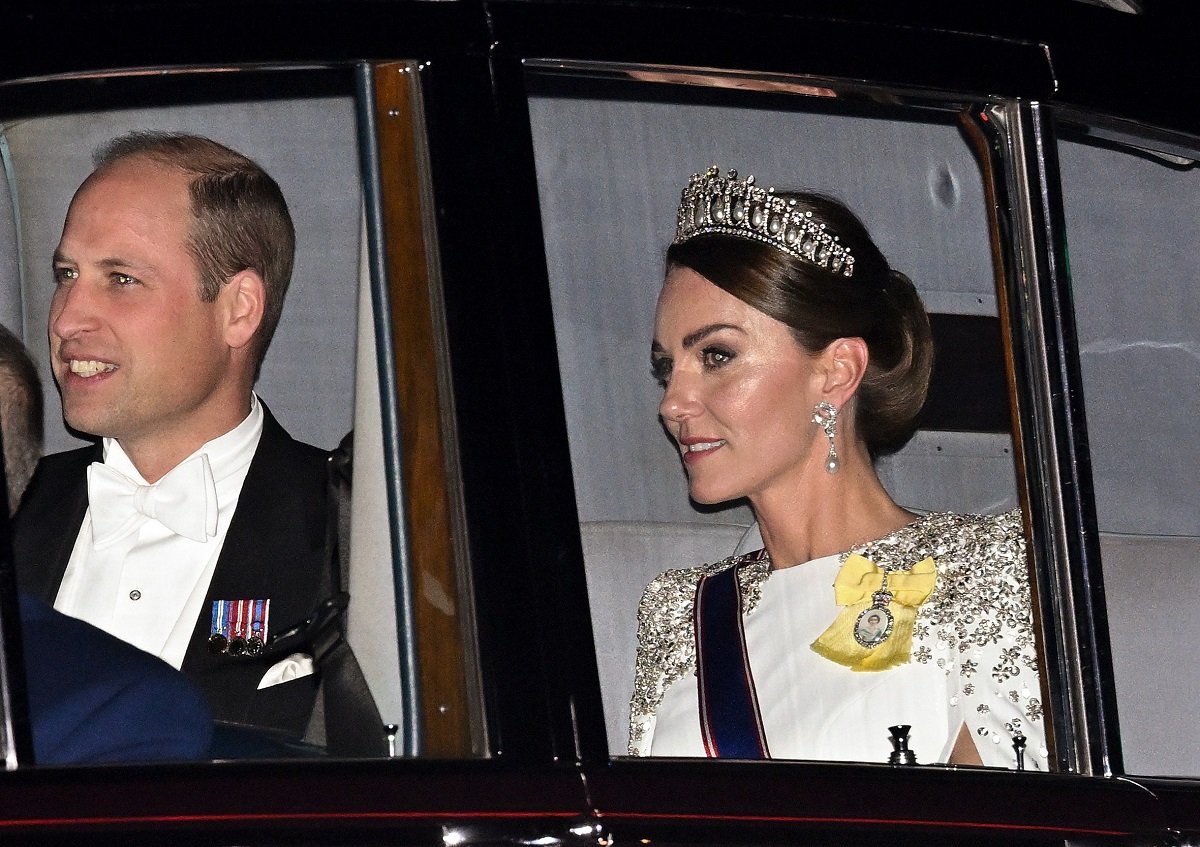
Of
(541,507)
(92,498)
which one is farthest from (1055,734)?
(92,498)

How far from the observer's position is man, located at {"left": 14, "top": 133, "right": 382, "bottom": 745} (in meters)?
2.06

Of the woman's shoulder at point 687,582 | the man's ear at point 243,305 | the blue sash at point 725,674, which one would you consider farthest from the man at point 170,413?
the blue sash at point 725,674

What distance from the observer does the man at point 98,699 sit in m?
1.54

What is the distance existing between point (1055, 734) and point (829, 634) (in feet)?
2.02

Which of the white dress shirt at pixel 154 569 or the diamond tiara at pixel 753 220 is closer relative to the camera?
the white dress shirt at pixel 154 569

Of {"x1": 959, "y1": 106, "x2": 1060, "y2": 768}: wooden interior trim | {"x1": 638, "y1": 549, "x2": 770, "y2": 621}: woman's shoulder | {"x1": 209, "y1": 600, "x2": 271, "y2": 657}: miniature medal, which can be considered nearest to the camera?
{"x1": 959, "y1": 106, "x2": 1060, "y2": 768}: wooden interior trim

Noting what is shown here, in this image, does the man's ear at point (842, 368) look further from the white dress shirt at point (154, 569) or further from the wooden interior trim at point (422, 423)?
the wooden interior trim at point (422, 423)

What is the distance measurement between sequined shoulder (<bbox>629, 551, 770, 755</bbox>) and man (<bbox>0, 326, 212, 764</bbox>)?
0.80 metres

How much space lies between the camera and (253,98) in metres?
1.89

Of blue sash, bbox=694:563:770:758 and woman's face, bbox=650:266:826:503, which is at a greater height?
woman's face, bbox=650:266:826:503

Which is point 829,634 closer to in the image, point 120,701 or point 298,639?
point 298,639

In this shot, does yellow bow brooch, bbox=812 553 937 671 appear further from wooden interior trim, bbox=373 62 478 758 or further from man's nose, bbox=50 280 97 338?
man's nose, bbox=50 280 97 338

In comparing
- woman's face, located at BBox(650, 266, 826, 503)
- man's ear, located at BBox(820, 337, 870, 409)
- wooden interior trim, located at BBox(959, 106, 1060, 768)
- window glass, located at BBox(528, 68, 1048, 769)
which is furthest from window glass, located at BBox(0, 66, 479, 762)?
man's ear, located at BBox(820, 337, 870, 409)

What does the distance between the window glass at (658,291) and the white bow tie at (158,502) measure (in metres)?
0.47
